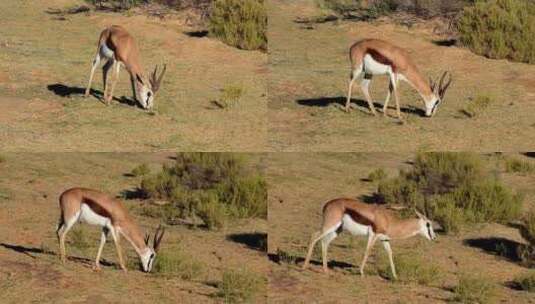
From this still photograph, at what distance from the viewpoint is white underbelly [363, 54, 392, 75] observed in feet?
72.4

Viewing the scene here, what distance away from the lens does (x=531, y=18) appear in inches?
1305

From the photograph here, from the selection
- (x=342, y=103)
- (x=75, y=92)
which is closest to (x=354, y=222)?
(x=342, y=103)

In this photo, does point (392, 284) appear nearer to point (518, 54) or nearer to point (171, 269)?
point (171, 269)

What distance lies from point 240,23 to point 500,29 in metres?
7.22

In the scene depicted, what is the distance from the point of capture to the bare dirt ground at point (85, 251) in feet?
58.9

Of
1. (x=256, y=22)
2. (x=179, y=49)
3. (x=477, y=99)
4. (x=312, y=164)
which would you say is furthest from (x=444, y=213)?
(x=256, y=22)

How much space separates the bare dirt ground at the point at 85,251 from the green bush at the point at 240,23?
195 inches

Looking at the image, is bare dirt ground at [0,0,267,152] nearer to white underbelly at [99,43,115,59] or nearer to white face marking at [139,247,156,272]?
white underbelly at [99,43,115,59]

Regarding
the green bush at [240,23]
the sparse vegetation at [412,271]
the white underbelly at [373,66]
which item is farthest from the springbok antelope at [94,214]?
the green bush at [240,23]

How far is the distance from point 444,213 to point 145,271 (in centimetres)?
652

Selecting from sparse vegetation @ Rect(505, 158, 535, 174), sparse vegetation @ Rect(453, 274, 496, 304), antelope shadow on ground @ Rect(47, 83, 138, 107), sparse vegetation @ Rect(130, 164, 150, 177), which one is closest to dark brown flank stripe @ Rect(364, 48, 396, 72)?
antelope shadow on ground @ Rect(47, 83, 138, 107)

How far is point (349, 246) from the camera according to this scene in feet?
68.3

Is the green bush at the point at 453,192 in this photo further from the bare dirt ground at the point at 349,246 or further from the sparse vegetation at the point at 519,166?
the sparse vegetation at the point at 519,166

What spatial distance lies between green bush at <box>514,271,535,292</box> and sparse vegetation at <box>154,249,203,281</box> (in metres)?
5.07
